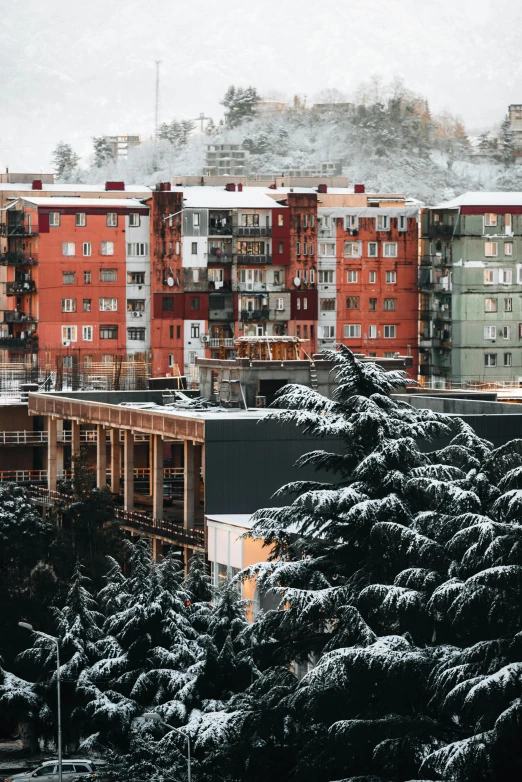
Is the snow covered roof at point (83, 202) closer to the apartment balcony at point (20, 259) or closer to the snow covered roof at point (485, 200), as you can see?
the apartment balcony at point (20, 259)

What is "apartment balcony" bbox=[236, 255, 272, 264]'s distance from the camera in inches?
4988

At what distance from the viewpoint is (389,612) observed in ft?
111

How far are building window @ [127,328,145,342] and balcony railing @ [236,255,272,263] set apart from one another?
7900 mm

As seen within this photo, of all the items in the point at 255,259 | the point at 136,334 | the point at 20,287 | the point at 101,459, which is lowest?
the point at 101,459

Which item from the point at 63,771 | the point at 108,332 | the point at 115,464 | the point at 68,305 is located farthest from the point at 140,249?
the point at 63,771

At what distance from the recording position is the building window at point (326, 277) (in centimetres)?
13000

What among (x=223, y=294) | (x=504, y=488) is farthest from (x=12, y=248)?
→ (x=504, y=488)

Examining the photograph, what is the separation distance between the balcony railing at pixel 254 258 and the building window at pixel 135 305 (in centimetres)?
691

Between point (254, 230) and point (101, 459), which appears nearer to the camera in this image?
point (101, 459)

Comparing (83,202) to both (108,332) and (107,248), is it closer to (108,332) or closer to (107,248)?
(107,248)

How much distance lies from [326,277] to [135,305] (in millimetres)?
13163

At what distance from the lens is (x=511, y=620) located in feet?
103

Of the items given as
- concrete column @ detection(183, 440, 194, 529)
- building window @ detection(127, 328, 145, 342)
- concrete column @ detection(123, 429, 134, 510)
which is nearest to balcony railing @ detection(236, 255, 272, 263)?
building window @ detection(127, 328, 145, 342)

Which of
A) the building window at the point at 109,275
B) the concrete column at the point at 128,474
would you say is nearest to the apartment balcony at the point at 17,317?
the building window at the point at 109,275
